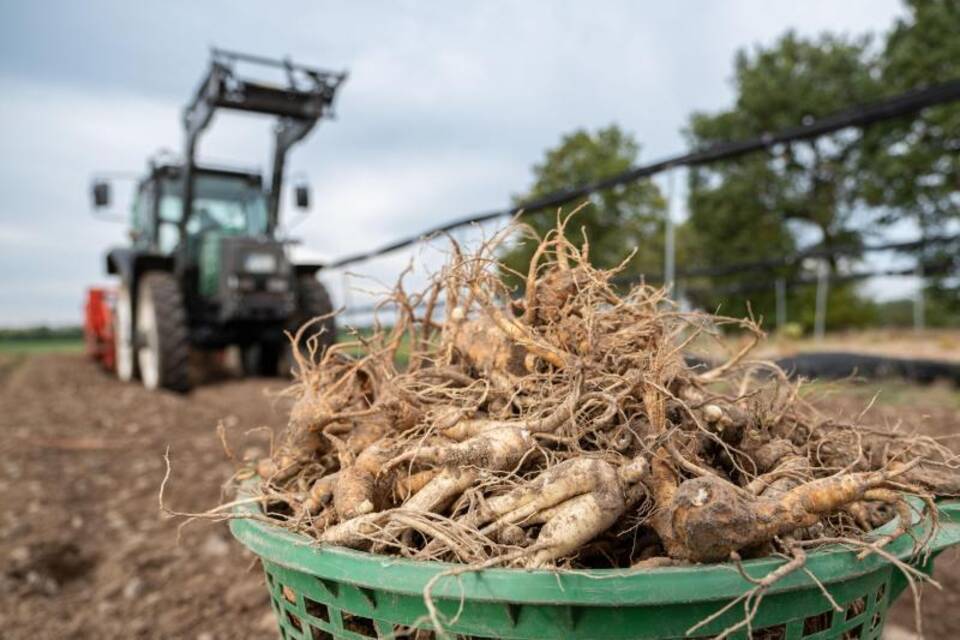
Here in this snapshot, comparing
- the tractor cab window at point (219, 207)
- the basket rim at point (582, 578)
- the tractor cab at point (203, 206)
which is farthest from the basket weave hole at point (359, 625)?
the tractor cab window at point (219, 207)

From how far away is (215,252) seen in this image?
7305 mm

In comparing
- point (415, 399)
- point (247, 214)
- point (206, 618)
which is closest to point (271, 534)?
point (415, 399)

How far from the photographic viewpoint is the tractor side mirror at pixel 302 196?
24.3 feet

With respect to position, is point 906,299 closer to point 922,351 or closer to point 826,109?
point 826,109

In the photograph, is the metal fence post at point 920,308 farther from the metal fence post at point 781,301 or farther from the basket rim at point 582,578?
the basket rim at point 582,578

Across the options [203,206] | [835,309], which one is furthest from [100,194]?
[835,309]

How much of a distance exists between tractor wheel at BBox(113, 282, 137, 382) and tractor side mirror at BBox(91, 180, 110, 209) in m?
1.10

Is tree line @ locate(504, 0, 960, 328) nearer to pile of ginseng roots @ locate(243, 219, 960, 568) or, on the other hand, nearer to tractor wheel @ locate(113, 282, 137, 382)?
tractor wheel @ locate(113, 282, 137, 382)

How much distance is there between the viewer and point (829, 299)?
862 inches

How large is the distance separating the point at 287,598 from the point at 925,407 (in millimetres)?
5699

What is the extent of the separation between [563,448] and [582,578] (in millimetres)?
443

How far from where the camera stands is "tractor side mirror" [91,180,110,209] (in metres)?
6.91

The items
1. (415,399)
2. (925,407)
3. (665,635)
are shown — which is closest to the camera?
(665,635)

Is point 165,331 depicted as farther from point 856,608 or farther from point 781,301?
point 781,301
